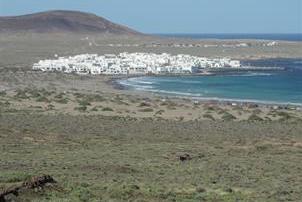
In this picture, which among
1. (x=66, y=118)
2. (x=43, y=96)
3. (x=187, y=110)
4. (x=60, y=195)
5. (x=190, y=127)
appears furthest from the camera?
(x=43, y=96)

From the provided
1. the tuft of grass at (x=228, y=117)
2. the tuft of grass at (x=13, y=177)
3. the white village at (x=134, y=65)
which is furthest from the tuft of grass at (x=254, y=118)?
the white village at (x=134, y=65)

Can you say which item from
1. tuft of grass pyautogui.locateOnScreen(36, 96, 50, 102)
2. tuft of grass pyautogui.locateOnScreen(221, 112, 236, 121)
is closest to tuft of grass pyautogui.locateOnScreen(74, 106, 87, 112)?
tuft of grass pyautogui.locateOnScreen(36, 96, 50, 102)

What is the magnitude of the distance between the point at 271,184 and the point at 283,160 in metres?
5.50

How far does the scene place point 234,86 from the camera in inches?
2980

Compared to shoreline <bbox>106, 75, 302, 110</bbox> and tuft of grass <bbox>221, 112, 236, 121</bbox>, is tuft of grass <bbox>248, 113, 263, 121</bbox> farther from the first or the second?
shoreline <bbox>106, 75, 302, 110</bbox>

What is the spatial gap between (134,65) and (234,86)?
2484cm

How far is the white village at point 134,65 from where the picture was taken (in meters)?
92.3

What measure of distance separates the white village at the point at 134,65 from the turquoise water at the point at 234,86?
21.4ft

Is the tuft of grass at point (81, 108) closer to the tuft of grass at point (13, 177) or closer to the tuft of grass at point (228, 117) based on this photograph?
the tuft of grass at point (228, 117)

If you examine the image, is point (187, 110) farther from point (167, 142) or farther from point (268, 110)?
point (167, 142)

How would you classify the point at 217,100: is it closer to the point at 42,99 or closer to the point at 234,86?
the point at 42,99

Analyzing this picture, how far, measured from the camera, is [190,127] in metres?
34.7

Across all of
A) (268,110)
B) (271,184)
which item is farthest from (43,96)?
(271,184)

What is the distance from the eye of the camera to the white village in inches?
3634
